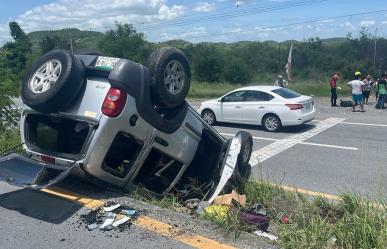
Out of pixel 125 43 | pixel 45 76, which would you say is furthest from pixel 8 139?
pixel 125 43

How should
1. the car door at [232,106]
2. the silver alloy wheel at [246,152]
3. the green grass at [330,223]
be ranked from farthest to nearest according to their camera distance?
1. the car door at [232,106]
2. the silver alloy wheel at [246,152]
3. the green grass at [330,223]

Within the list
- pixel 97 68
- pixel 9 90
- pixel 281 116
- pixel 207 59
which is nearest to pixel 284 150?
pixel 281 116

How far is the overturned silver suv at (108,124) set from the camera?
169 inches

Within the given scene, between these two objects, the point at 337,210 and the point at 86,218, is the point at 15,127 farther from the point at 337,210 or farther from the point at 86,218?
the point at 337,210

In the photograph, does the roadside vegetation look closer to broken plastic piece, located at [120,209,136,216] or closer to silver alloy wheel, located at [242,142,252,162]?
broken plastic piece, located at [120,209,136,216]

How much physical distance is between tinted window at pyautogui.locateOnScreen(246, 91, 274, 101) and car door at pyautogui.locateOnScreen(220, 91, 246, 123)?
20 cm

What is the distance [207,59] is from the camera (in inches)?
2237

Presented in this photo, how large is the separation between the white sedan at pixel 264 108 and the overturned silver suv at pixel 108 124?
853cm

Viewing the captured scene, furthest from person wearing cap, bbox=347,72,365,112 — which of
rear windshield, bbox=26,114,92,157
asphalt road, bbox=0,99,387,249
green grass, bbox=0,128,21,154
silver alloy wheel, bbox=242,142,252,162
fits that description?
rear windshield, bbox=26,114,92,157

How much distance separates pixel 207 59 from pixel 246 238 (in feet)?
177

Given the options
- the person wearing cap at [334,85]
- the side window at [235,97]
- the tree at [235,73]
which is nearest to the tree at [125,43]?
the tree at [235,73]

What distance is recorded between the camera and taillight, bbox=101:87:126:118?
425 cm

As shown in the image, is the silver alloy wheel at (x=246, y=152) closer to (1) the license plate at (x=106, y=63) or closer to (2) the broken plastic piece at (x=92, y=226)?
(1) the license plate at (x=106, y=63)

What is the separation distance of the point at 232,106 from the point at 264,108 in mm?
1247
